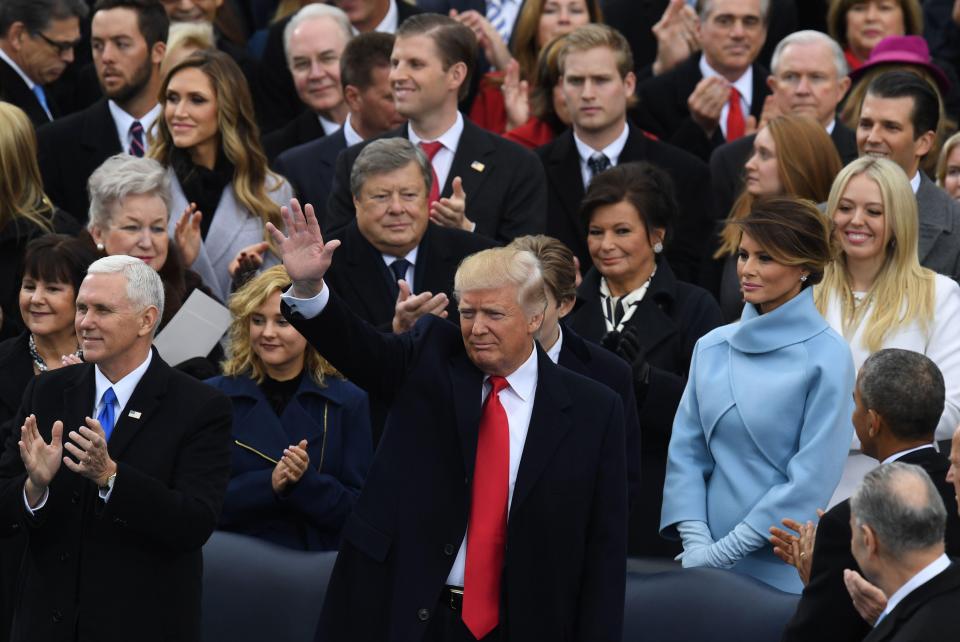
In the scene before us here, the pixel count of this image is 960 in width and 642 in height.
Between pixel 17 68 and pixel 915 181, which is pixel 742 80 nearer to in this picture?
pixel 915 181

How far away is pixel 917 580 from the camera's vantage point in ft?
17.1

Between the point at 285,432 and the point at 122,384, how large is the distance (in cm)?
133

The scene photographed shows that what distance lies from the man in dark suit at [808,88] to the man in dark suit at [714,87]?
443 millimetres

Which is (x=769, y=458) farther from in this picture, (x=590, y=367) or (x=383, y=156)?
(x=383, y=156)

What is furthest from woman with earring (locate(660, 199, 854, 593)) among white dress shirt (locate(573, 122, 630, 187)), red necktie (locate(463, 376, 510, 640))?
white dress shirt (locate(573, 122, 630, 187))

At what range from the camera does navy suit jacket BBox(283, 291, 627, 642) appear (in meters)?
6.08

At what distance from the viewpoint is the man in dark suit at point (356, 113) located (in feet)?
32.1

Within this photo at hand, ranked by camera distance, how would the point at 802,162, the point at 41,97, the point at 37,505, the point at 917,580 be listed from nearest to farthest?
the point at 917,580, the point at 37,505, the point at 802,162, the point at 41,97

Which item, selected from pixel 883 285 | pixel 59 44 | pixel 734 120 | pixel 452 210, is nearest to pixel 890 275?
pixel 883 285

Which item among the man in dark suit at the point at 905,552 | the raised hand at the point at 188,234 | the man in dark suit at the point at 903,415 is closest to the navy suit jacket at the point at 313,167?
the raised hand at the point at 188,234

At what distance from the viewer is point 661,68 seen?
1153cm

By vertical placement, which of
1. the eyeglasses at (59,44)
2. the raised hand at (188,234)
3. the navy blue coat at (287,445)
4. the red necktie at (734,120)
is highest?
the eyeglasses at (59,44)

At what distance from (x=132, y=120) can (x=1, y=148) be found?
5.14 feet

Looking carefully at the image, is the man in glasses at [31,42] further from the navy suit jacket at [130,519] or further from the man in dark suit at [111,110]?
the navy suit jacket at [130,519]
